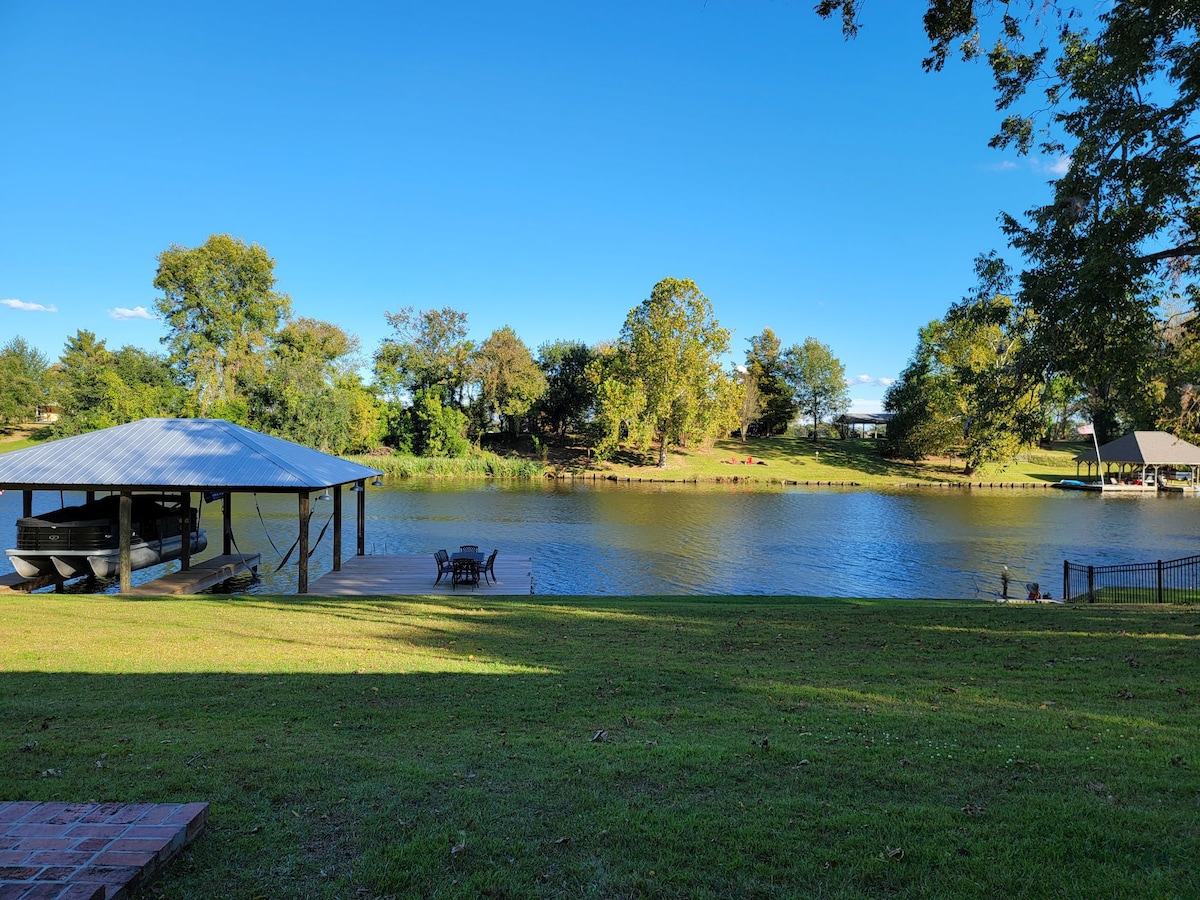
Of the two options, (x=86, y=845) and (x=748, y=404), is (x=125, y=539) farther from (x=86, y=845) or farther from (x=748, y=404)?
(x=748, y=404)

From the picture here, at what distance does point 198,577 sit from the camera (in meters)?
17.4

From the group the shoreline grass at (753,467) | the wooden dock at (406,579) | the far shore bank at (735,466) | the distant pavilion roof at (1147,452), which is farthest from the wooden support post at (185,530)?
the distant pavilion roof at (1147,452)

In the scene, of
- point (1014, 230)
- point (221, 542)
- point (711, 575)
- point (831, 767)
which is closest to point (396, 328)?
point (221, 542)

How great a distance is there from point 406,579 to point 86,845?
1494 centimetres

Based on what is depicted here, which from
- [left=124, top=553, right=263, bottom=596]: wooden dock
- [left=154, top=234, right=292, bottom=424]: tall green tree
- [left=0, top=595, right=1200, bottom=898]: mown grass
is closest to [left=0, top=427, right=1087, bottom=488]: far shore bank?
[left=154, top=234, right=292, bottom=424]: tall green tree

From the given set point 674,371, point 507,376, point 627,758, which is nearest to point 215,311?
point 507,376

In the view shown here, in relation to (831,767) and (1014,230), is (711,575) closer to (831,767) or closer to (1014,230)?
(1014,230)

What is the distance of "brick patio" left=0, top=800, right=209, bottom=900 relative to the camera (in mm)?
2926

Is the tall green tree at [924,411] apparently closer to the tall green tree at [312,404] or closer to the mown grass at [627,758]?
the tall green tree at [312,404]

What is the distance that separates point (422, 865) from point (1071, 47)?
51.2ft

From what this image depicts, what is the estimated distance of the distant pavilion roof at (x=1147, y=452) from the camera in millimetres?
56406

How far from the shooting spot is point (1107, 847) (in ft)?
12.2

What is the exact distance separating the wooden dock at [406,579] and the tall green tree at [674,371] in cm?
3640

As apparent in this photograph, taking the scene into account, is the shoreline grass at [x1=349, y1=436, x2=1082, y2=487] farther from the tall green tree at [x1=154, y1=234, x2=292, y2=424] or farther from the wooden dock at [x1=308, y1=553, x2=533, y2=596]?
the wooden dock at [x1=308, y1=553, x2=533, y2=596]
